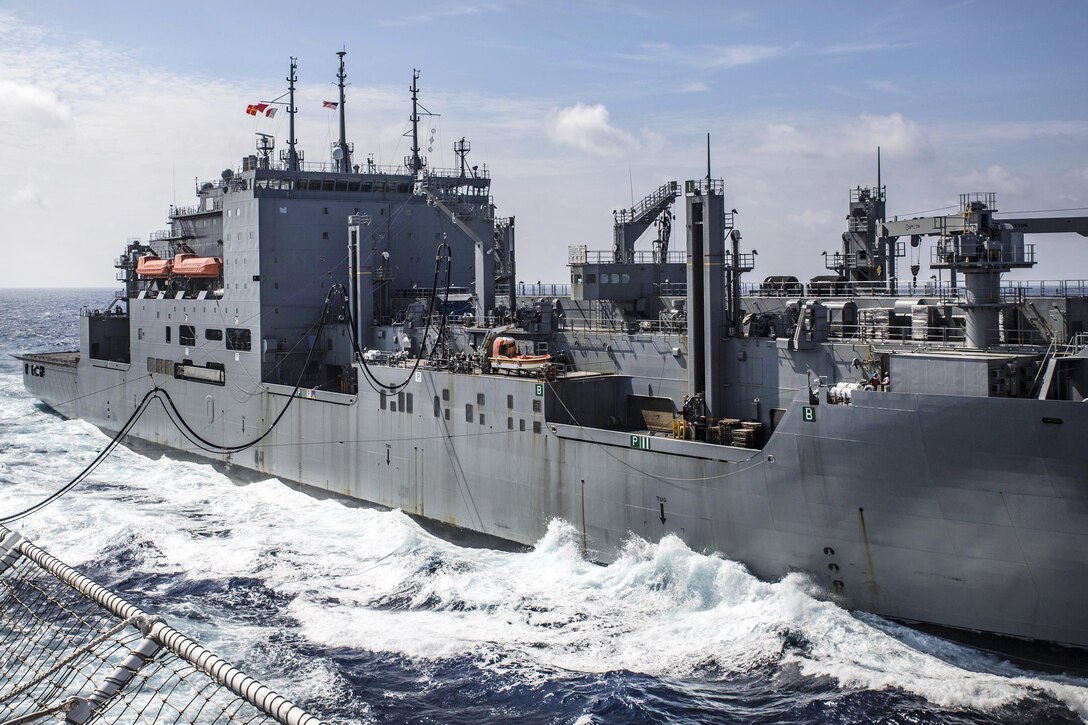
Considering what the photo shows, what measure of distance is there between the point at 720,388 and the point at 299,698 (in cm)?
1046

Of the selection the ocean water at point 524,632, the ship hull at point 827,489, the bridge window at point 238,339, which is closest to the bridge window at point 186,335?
the bridge window at point 238,339

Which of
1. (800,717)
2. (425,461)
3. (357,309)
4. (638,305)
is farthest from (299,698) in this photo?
(357,309)

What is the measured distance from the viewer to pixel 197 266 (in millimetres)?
34094

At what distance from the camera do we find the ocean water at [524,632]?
46.5 feet

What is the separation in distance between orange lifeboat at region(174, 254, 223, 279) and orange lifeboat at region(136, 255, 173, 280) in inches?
47.1

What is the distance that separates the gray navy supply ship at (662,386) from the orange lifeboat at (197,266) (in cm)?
9

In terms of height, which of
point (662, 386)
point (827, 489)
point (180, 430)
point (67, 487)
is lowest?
point (67, 487)

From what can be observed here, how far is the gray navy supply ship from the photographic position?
14805mm

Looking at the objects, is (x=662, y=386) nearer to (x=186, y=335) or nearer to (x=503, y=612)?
(x=503, y=612)

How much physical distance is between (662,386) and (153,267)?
24.4 m

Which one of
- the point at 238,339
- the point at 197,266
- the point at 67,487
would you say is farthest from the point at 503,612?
the point at 197,266

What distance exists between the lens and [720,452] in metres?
17.5

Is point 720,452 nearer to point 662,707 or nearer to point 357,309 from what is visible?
point 662,707

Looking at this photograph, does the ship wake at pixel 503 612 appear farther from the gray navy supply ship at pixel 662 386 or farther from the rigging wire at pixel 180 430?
the rigging wire at pixel 180 430
